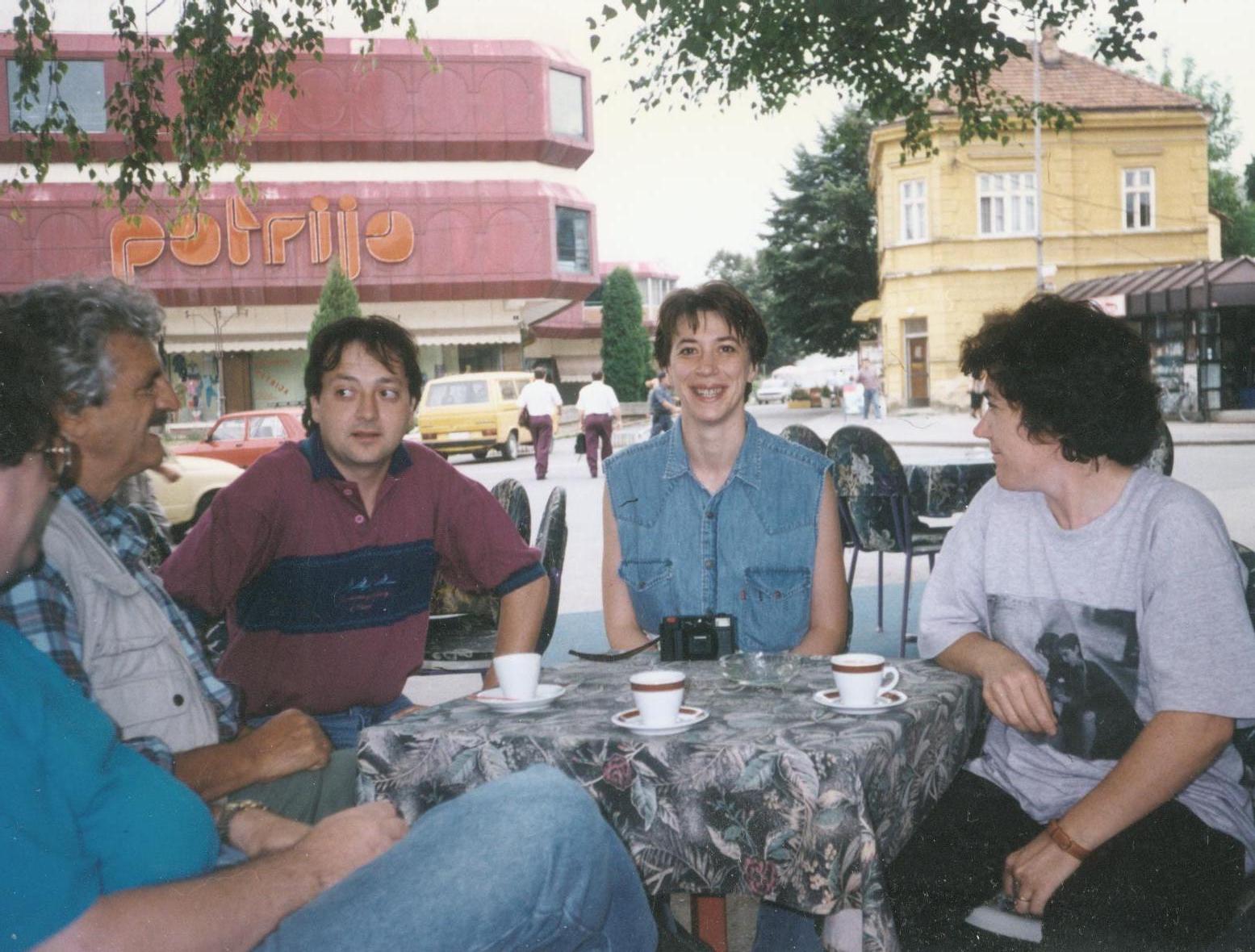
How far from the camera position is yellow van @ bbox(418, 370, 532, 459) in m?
24.2

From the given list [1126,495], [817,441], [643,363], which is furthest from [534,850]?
[643,363]

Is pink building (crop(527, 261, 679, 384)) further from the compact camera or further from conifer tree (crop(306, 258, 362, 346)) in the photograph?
the compact camera

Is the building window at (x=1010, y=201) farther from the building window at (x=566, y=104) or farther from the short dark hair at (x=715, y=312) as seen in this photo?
the short dark hair at (x=715, y=312)

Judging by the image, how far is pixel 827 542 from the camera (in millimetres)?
3066

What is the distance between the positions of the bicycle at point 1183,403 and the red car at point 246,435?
59.9 ft

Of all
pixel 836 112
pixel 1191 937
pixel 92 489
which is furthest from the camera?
pixel 836 112

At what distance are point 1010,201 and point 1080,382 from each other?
34.0 metres

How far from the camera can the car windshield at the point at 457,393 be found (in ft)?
81.0

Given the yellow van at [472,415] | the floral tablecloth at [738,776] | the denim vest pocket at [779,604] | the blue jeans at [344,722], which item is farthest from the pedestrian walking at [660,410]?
the floral tablecloth at [738,776]

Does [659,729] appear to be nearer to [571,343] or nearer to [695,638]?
[695,638]

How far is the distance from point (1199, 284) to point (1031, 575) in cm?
2510

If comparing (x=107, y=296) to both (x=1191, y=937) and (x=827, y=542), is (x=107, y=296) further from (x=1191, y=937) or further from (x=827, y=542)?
(x=1191, y=937)

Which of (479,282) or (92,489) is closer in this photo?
(92,489)

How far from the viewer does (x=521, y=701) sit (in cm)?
219
